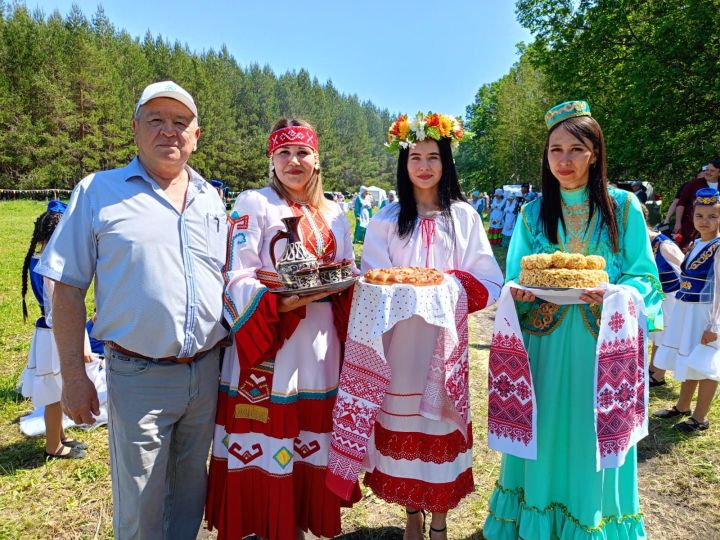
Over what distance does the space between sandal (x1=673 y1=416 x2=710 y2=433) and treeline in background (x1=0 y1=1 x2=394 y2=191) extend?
4317 cm

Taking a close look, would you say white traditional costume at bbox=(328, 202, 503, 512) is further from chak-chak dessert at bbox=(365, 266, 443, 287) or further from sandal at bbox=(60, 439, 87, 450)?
sandal at bbox=(60, 439, 87, 450)

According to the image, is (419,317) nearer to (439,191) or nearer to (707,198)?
(439,191)

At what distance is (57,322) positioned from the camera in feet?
7.89

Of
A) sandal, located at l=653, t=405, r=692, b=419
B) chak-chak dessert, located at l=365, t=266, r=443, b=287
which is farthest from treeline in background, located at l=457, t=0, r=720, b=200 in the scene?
chak-chak dessert, located at l=365, t=266, r=443, b=287

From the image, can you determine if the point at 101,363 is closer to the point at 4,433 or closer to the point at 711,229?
the point at 4,433

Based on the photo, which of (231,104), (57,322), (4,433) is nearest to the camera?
(57,322)

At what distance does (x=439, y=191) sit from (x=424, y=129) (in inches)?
16.0

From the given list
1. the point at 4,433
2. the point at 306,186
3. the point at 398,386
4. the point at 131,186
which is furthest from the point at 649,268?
the point at 4,433

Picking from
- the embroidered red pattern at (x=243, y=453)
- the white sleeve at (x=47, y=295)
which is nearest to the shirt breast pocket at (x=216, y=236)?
the embroidered red pattern at (x=243, y=453)

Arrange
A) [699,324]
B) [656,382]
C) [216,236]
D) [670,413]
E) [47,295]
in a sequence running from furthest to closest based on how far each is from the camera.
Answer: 1. [656,382]
2. [670,413]
3. [699,324]
4. [47,295]
5. [216,236]

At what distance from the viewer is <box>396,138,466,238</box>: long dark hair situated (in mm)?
3072

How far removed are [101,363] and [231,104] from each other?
70.8m

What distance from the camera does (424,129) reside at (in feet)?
9.89

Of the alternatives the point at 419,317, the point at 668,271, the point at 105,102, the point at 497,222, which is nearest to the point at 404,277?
the point at 419,317
